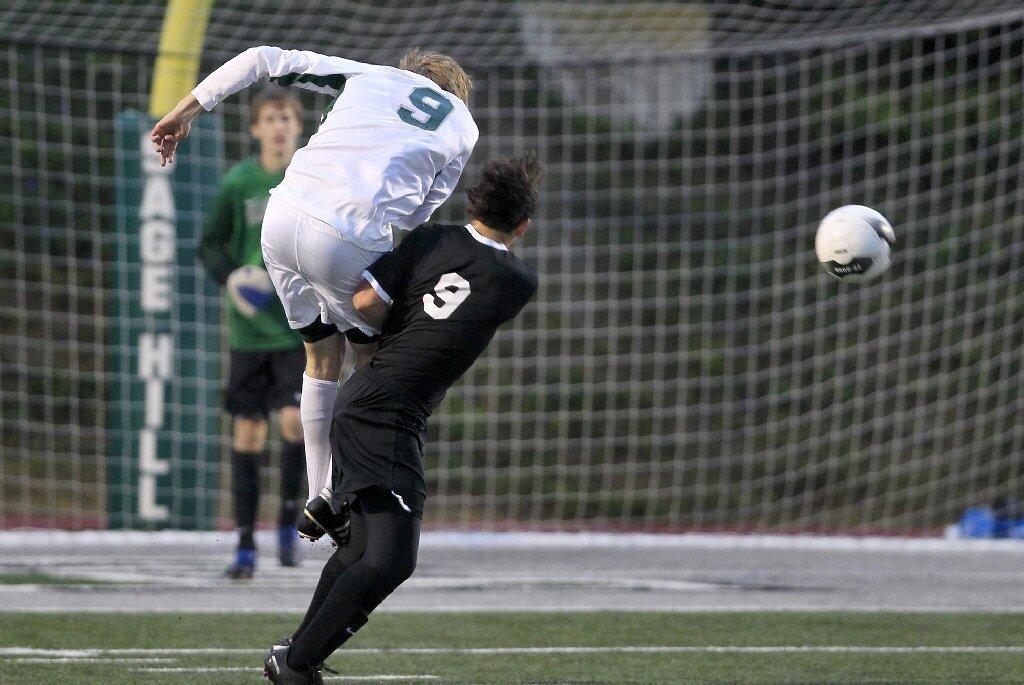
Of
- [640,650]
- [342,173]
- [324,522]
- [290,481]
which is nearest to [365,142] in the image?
[342,173]

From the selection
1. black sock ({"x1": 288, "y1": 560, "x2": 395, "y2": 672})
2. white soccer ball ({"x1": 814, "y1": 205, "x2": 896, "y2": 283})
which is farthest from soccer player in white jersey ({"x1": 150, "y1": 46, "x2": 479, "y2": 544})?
white soccer ball ({"x1": 814, "y1": 205, "x2": 896, "y2": 283})

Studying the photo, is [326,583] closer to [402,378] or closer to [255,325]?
[402,378]

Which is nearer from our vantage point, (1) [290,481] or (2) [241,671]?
(2) [241,671]

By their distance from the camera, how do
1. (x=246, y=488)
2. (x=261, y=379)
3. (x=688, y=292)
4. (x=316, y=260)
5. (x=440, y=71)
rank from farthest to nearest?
(x=688, y=292) < (x=261, y=379) < (x=246, y=488) < (x=440, y=71) < (x=316, y=260)

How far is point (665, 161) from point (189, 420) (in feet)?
14.0

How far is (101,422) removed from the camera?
37.2 feet

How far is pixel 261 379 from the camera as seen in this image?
755cm

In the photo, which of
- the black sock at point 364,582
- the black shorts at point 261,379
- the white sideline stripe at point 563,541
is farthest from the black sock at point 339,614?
the white sideline stripe at point 563,541

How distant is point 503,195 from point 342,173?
48 cm

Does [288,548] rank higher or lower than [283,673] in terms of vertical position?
lower

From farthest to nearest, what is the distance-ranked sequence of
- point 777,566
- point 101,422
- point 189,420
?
point 101,422
point 189,420
point 777,566

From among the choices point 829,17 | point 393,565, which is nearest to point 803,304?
point 829,17

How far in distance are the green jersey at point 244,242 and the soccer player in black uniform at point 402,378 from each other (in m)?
3.16

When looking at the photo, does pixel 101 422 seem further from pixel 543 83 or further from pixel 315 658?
pixel 315 658
